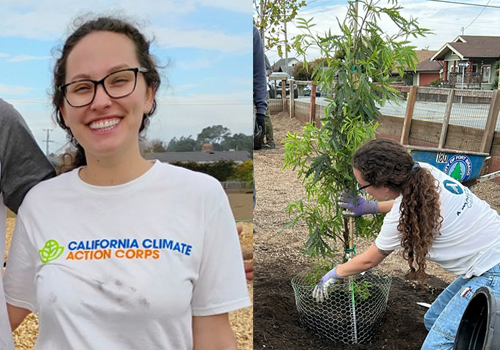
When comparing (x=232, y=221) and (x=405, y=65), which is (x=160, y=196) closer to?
(x=232, y=221)

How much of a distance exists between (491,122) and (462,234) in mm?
5553

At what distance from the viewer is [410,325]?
11.5ft

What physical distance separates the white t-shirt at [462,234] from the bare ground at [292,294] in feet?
3.03

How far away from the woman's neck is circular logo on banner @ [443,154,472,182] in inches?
193

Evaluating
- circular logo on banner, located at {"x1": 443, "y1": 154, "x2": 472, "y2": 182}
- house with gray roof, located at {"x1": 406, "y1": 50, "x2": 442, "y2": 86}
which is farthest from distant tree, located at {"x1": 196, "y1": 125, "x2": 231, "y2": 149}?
house with gray roof, located at {"x1": 406, "y1": 50, "x2": 442, "y2": 86}

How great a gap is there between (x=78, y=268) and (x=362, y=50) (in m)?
2.15

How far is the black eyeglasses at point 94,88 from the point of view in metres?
1.09

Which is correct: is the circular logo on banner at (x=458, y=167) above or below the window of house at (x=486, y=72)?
above

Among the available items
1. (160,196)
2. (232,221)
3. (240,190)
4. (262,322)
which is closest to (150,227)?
(160,196)

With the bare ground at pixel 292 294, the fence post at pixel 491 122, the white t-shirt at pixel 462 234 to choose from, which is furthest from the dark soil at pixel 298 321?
the fence post at pixel 491 122

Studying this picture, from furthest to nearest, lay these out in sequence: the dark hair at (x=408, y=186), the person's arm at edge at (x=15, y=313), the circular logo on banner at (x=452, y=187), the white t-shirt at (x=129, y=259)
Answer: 1. the circular logo on banner at (x=452, y=187)
2. the dark hair at (x=408, y=186)
3. the person's arm at edge at (x=15, y=313)
4. the white t-shirt at (x=129, y=259)

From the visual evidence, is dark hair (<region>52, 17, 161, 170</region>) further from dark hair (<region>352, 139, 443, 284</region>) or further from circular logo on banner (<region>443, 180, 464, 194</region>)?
circular logo on banner (<region>443, 180, 464, 194</region>)

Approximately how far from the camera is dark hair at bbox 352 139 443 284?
246 centimetres

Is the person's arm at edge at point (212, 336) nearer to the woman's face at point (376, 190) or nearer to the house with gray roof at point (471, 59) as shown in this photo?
the woman's face at point (376, 190)
